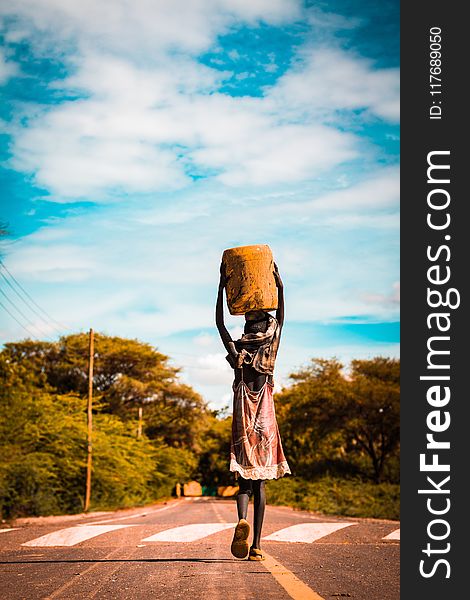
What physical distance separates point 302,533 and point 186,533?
55.8 inches

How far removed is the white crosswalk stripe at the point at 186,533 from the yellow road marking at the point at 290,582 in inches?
111

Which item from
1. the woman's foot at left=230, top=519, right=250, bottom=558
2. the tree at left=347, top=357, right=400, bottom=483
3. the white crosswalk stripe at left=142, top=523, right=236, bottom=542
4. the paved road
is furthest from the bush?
the woman's foot at left=230, top=519, right=250, bottom=558

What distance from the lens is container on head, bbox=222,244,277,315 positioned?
21.7 feet

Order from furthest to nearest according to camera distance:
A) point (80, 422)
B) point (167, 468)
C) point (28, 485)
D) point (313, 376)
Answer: point (167, 468), point (313, 376), point (80, 422), point (28, 485)

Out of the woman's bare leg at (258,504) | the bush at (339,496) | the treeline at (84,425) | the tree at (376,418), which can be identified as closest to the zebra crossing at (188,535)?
the woman's bare leg at (258,504)

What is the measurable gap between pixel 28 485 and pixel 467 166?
20.3 meters

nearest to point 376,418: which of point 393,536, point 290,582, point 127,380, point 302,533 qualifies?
point 127,380

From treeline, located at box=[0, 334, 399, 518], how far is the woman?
60.6 ft

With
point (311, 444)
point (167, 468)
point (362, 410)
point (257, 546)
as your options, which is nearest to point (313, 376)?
point (311, 444)

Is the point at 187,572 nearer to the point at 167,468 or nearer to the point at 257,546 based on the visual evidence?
the point at 257,546

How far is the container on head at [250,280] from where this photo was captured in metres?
6.63

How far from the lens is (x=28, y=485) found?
25828 millimetres

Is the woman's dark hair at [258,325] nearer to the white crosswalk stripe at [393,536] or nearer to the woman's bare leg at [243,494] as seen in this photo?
the woman's bare leg at [243,494]

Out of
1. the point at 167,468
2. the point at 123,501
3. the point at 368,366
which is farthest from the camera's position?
the point at 167,468
